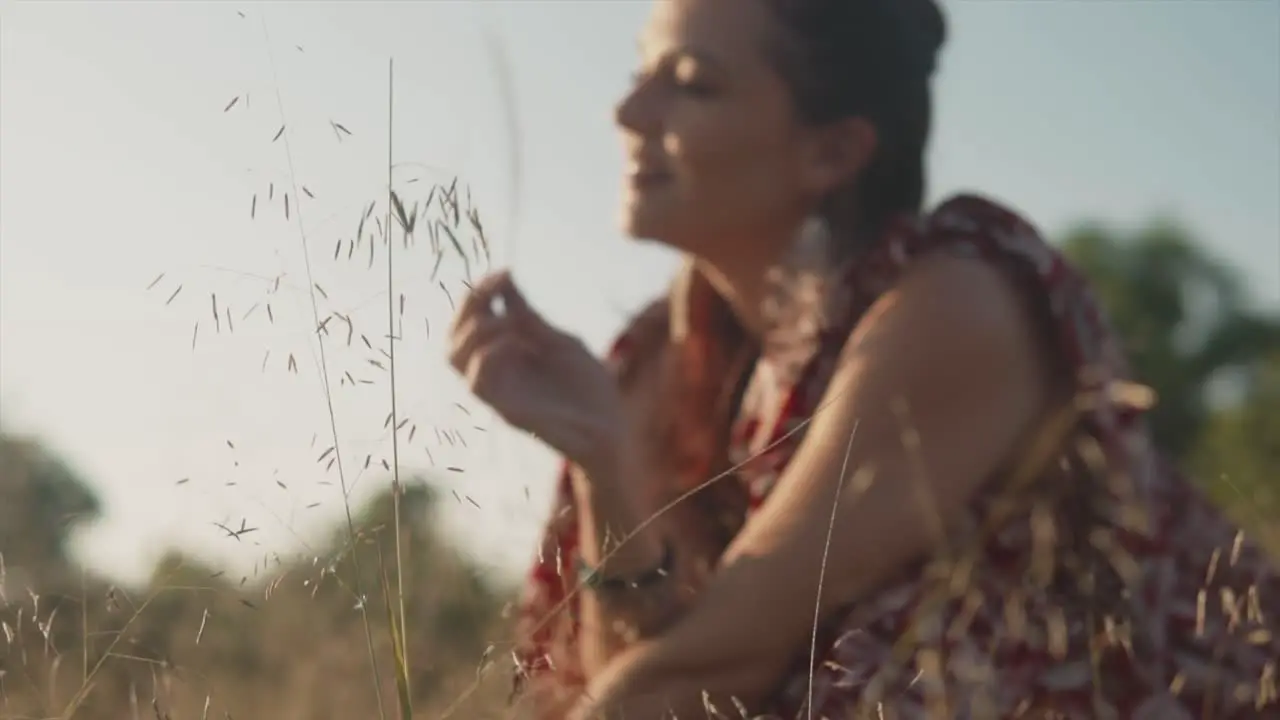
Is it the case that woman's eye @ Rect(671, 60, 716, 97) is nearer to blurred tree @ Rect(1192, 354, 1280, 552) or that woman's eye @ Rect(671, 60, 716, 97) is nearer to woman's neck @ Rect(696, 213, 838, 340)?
woman's neck @ Rect(696, 213, 838, 340)

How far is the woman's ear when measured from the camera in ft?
8.55

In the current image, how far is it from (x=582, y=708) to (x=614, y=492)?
0.30m

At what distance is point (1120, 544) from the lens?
212 centimetres

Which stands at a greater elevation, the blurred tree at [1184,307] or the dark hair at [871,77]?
the dark hair at [871,77]

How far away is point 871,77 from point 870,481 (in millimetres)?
811

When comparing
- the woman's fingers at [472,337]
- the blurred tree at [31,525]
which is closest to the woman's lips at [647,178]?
the woman's fingers at [472,337]

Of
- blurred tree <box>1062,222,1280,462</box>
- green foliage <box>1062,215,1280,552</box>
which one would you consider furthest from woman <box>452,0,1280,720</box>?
blurred tree <box>1062,222,1280,462</box>

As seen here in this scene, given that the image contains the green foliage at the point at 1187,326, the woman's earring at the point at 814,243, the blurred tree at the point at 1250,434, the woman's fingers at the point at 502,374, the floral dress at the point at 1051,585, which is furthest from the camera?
the green foliage at the point at 1187,326

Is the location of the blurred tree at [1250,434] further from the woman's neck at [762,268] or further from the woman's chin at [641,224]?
→ the woman's chin at [641,224]

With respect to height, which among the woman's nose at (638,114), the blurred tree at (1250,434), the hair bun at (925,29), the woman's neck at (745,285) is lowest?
the blurred tree at (1250,434)

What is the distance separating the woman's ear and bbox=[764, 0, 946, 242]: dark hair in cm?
2

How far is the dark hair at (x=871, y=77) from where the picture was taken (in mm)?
2578

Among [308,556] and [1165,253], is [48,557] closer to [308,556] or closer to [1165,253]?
[308,556]

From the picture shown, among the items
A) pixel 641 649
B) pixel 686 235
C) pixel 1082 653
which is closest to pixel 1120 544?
pixel 1082 653
